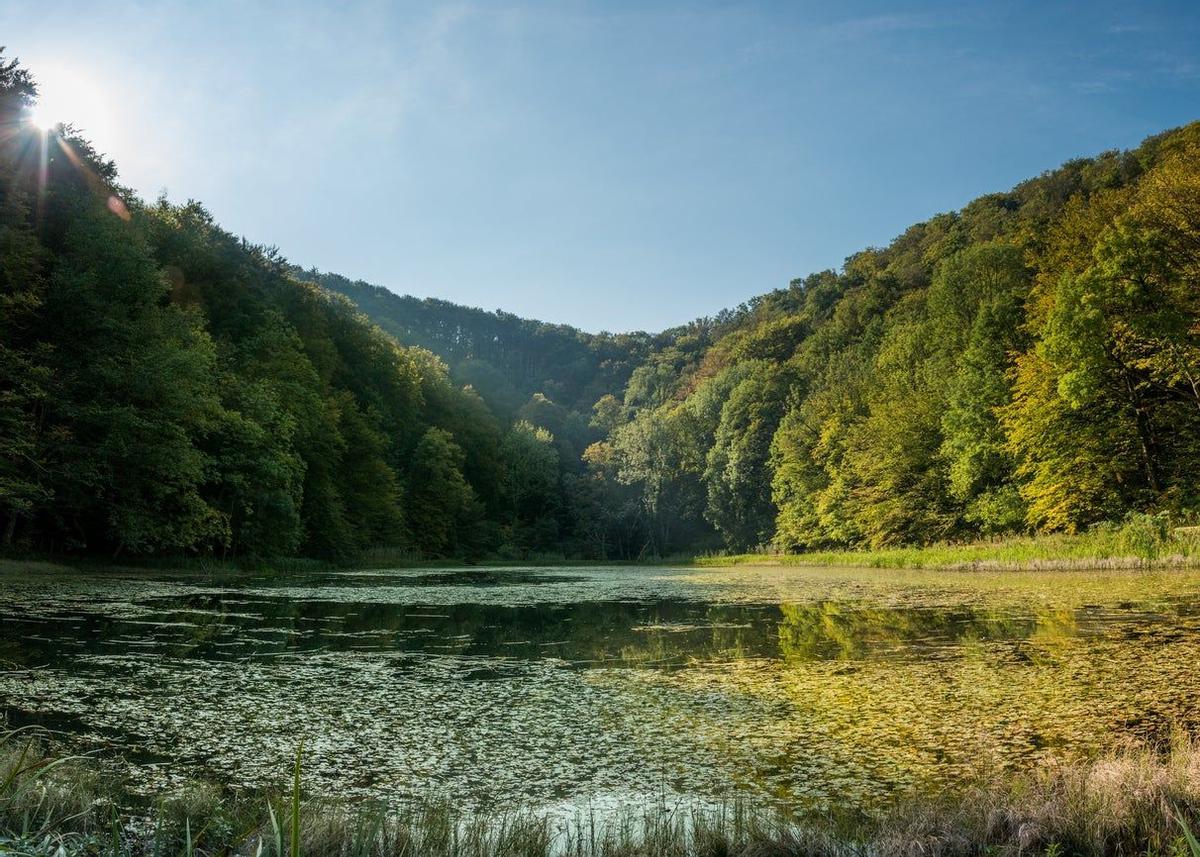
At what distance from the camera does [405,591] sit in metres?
19.7

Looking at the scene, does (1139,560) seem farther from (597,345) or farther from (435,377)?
(597,345)

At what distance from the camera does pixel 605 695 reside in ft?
22.0

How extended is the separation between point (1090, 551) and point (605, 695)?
20.0 meters

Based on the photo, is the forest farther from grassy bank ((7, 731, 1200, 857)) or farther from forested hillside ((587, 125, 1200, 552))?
grassy bank ((7, 731, 1200, 857))

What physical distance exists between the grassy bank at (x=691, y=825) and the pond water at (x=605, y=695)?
1.42 feet

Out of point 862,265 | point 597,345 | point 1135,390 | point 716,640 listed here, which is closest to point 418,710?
point 716,640

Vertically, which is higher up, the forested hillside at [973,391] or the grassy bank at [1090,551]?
the forested hillside at [973,391]

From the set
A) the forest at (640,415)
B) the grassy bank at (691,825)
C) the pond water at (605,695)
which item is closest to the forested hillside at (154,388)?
the forest at (640,415)

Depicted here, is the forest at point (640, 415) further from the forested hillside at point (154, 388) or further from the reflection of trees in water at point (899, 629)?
the reflection of trees in water at point (899, 629)

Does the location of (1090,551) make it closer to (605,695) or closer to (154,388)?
(605,695)

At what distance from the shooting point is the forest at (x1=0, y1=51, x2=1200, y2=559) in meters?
23.2

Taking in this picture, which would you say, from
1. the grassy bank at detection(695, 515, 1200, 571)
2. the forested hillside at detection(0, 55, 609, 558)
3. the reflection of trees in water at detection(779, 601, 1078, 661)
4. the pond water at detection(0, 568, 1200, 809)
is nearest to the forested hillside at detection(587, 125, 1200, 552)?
the grassy bank at detection(695, 515, 1200, 571)

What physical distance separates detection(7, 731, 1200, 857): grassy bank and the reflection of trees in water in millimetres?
4879

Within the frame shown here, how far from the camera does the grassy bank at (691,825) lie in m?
3.22
